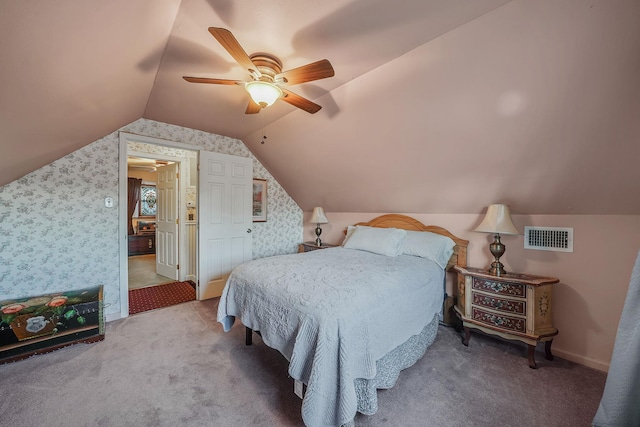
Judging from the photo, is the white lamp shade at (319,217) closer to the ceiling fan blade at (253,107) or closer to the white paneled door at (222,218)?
the white paneled door at (222,218)

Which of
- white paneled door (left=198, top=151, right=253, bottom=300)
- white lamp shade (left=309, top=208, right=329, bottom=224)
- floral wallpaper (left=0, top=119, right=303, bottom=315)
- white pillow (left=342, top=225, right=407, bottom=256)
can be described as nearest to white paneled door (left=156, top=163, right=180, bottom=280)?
white paneled door (left=198, top=151, right=253, bottom=300)

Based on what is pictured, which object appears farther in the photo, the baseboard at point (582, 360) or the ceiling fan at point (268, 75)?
the baseboard at point (582, 360)

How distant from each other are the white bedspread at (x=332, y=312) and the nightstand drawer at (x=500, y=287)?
32 centimetres

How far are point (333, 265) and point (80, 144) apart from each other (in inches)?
110

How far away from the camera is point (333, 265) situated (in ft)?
7.41

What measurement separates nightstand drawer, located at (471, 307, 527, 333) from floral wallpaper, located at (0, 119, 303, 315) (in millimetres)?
3806

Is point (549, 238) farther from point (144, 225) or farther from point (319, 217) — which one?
point (144, 225)

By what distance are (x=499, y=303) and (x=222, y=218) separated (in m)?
3.38

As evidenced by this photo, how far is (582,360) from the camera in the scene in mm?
2080

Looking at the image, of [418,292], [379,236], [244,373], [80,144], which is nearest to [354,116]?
[379,236]

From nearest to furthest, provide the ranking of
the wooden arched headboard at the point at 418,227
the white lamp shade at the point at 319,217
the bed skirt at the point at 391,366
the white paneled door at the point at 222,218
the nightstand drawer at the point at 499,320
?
the bed skirt at the point at 391,366 → the nightstand drawer at the point at 499,320 → the wooden arched headboard at the point at 418,227 → the white paneled door at the point at 222,218 → the white lamp shade at the point at 319,217

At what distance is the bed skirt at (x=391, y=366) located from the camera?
1424mm

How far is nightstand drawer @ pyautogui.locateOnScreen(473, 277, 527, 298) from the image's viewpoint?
205cm

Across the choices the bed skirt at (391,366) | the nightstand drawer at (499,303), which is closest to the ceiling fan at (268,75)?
the bed skirt at (391,366)
